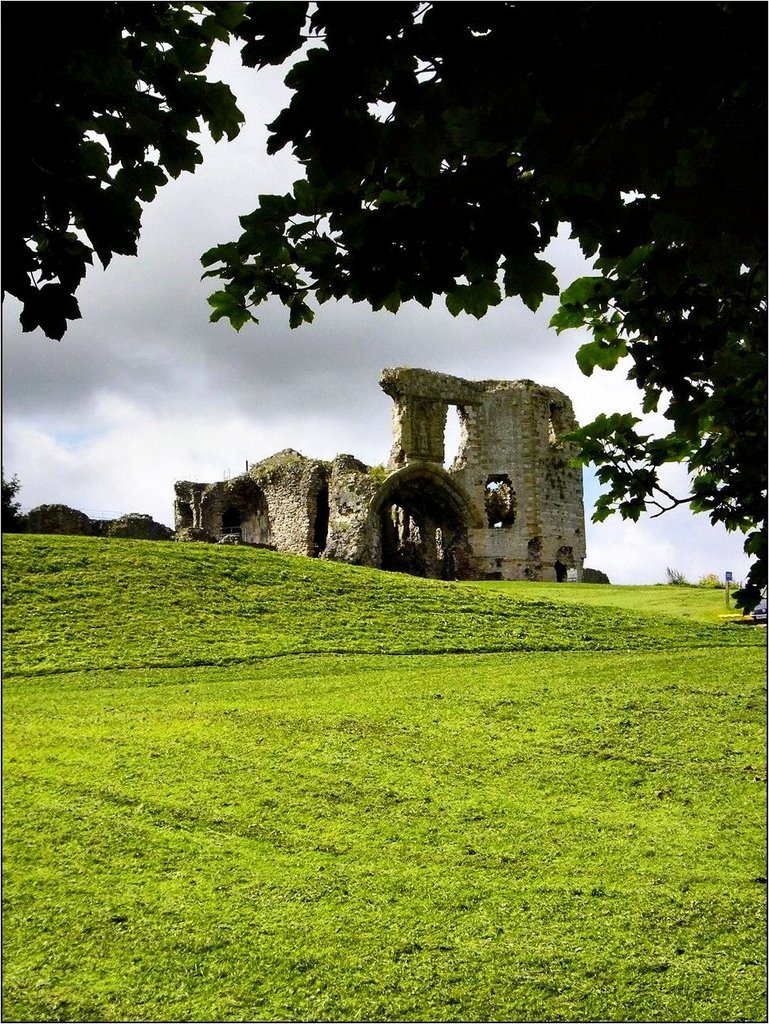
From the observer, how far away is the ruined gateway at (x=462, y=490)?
3462 cm

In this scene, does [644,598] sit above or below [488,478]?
below

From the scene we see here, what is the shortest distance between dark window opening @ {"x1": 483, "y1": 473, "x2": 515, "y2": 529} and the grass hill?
24.1 m

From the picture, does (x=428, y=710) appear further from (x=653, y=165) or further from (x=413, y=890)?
(x=653, y=165)

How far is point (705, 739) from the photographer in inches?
314

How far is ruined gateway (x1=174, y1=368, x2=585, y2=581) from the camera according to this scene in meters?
34.6

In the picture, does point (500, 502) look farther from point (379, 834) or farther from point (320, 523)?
point (379, 834)

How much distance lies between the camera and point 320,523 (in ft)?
122

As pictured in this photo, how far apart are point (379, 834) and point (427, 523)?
3087 cm

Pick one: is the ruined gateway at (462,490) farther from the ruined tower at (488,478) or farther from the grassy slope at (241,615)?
the grassy slope at (241,615)

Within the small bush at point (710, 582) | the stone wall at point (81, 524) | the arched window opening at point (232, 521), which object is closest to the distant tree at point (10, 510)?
the stone wall at point (81, 524)

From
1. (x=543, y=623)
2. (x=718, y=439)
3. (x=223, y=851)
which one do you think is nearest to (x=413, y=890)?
(x=223, y=851)

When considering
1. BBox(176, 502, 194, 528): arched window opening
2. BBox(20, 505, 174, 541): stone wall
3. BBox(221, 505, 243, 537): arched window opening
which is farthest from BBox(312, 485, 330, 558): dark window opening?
BBox(176, 502, 194, 528): arched window opening

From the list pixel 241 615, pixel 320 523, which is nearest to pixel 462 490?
pixel 320 523

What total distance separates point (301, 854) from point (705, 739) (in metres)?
4.38
